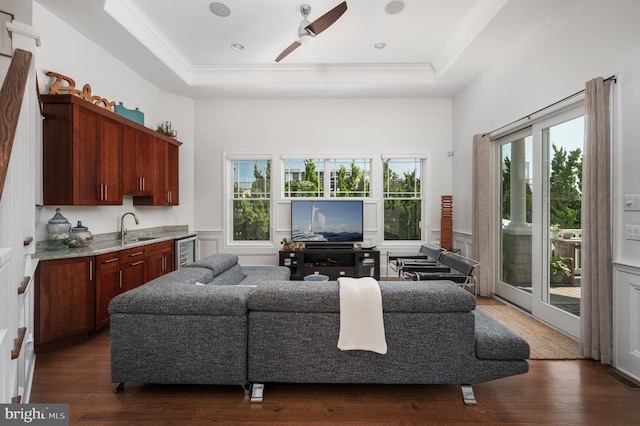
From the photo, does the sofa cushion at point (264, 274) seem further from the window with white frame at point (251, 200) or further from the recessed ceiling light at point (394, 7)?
the recessed ceiling light at point (394, 7)

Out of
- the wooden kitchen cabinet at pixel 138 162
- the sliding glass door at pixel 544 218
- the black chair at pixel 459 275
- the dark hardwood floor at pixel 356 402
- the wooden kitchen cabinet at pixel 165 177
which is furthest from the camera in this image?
the wooden kitchen cabinet at pixel 165 177

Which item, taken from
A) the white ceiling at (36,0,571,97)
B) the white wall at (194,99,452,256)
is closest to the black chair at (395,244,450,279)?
the white wall at (194,99,452,256)

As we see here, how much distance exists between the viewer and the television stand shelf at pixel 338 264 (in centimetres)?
488

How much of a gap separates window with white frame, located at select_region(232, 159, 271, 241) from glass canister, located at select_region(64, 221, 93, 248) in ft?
8.13

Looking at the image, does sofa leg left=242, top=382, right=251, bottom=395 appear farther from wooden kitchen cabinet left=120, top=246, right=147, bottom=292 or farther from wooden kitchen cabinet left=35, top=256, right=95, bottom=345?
wooden kitchen cabinet left=120, top=246, right=147, bottom=292

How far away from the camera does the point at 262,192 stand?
548cm

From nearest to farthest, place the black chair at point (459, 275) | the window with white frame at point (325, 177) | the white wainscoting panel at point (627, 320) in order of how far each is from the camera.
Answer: the white wainscoting panel at point (627, 320) → the black chair at point (459, 275) → the window with white frame at point (325, 177)

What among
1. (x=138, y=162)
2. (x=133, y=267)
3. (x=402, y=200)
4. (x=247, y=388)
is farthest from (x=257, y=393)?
(x=402, y=200)

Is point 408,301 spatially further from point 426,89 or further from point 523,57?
point 426,89

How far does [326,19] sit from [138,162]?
9.81ft

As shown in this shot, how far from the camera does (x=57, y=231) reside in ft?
9.81

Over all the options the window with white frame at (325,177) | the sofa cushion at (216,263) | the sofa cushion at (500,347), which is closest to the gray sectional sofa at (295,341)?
the sofa cushion at (500,347)

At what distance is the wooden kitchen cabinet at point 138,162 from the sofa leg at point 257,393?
307 cm

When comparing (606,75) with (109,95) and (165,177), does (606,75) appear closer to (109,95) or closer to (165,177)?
(165,177)
